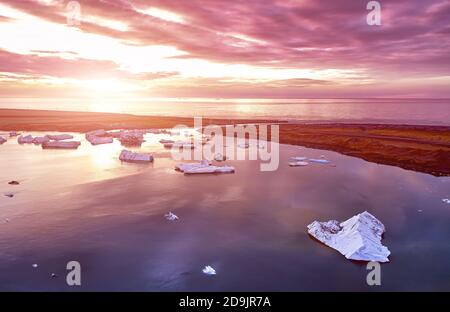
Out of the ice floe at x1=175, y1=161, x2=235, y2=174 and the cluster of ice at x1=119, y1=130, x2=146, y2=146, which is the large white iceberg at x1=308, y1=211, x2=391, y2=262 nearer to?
the ice floe at x1=175, y1=161, x2=235, y2=174

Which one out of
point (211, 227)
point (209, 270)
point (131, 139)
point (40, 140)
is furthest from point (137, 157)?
point (209, 270)

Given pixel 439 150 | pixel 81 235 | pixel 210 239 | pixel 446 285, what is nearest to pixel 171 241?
pixel 210 239

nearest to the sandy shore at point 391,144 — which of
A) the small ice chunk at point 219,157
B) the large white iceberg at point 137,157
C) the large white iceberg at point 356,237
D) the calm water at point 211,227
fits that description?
the calm water at point 211,227

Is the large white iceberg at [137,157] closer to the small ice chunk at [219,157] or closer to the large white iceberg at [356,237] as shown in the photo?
the small ice chunk at [219,157]

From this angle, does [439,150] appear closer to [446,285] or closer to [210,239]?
[446,285]

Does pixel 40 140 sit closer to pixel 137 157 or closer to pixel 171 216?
pixel 137 157

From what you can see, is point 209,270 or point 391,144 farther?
point 391,144
